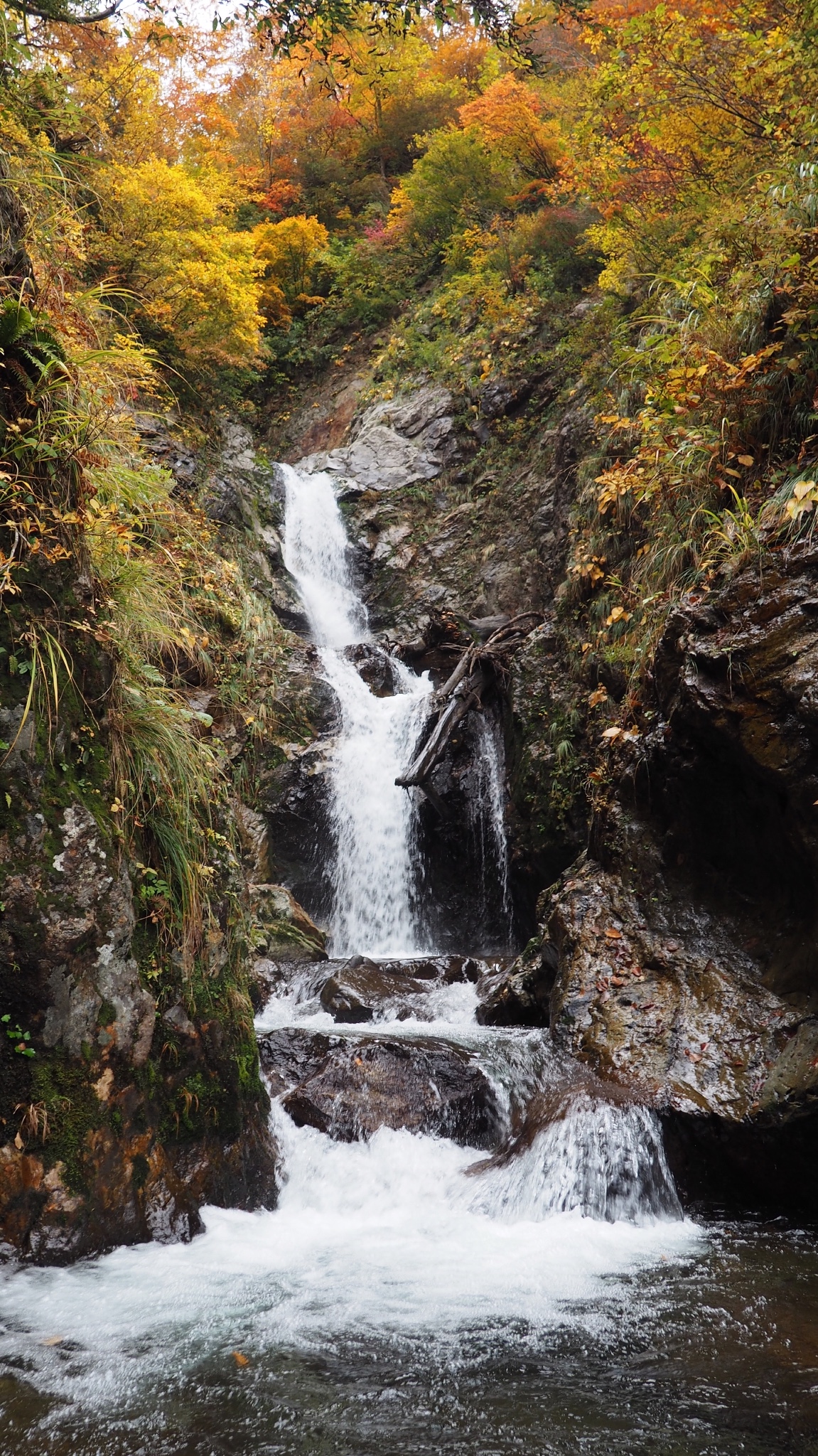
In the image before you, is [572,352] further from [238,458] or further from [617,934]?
[617,934]

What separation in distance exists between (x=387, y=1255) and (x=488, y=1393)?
1455 millimetres

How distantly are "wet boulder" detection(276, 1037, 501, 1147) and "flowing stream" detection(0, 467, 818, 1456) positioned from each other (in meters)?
0.08

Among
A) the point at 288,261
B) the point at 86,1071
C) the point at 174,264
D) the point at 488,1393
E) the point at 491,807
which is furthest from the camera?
the point at 288,261

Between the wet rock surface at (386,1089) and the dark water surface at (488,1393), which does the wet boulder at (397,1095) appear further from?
the dark water surface at (488,1393)

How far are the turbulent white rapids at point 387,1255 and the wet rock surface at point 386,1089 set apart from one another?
0.32ft

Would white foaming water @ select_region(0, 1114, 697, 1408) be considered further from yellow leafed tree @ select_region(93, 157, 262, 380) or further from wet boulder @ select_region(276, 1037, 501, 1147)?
yellow leafed tree @ select_region(93, 157, 262, 380)

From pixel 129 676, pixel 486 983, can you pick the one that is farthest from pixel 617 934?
pixel 129 676

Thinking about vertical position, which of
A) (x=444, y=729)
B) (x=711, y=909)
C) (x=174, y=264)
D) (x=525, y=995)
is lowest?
(x=525, y=995)

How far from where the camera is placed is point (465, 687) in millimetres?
10383

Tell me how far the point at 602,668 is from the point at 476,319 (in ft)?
41.4

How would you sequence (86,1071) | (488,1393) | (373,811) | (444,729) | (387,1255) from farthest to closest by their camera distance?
(373,811) < (444,729) < (387,1255) < (86,1071) < (488,1393)

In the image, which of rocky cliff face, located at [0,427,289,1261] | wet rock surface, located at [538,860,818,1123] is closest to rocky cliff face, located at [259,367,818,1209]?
wet rock surface, located at [538,860,818,1123]

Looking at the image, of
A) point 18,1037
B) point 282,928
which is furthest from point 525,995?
point 18,1037

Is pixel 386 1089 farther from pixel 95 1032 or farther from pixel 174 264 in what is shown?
pixel 174 264
